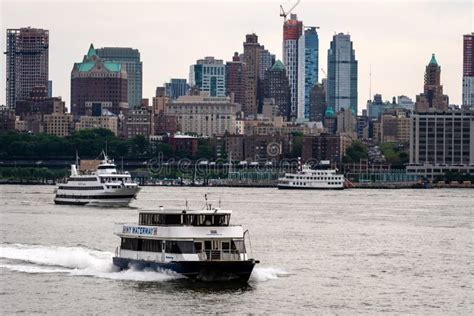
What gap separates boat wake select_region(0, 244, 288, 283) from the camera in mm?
56844

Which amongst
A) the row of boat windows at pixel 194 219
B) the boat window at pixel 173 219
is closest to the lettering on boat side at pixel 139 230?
the row of boat windows at pixel 194 219

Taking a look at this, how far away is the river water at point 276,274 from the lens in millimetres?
51656

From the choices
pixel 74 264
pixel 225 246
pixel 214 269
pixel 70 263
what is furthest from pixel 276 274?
pixel 70 263

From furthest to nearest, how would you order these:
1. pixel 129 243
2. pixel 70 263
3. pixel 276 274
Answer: pixel 70 263
pixel 276 274
pixel 129 243

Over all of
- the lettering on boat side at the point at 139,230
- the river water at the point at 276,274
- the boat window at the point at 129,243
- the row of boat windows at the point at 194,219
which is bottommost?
the river water at the point at 276,274

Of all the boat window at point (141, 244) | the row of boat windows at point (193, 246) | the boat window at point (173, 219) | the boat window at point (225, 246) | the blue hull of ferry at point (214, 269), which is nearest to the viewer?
the blue hull of ferry at point (214, 269)

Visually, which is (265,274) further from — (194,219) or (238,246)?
(194,219)

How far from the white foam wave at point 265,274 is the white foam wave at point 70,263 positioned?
11.3 ft

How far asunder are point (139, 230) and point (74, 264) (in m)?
→ 6.39

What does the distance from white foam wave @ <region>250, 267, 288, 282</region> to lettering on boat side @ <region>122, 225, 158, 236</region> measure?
13.9ft

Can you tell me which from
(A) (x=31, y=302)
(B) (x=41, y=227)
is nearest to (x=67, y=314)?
(A) (x=31, y=302)

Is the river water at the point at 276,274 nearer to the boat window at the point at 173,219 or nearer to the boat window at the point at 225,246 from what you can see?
the boat window at the point at 225,246

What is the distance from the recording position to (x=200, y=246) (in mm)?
55188

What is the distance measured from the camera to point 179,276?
55281mm
